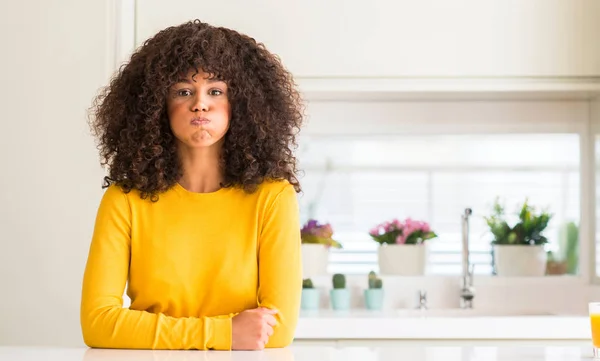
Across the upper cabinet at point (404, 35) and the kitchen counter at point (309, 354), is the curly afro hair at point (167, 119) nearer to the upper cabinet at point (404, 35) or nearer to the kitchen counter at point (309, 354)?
the kitchen counter at point (309, 354)

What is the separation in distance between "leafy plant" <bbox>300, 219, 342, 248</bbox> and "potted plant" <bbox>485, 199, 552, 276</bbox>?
1.97 ft

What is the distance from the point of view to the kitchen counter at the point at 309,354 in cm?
141

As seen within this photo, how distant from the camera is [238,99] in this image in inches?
69.3

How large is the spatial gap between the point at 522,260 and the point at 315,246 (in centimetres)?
77

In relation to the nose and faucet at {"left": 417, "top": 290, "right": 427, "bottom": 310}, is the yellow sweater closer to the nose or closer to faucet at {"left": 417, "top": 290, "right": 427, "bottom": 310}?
the nose

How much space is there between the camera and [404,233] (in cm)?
326

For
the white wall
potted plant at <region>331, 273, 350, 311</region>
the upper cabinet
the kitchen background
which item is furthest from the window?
the white wall

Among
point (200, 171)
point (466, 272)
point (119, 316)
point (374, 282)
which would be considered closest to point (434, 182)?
point (466, 272)

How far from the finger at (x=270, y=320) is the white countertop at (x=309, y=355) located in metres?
0.06

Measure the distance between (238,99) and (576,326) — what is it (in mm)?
1493

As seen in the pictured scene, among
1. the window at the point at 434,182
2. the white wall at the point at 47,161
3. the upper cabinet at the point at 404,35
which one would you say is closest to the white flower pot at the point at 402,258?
the window at the point at 434,182

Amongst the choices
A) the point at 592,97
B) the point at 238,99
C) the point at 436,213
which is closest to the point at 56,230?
the point at 238,99

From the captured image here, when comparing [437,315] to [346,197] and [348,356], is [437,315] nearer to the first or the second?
[346,197]

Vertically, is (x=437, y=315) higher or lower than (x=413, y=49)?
lower
